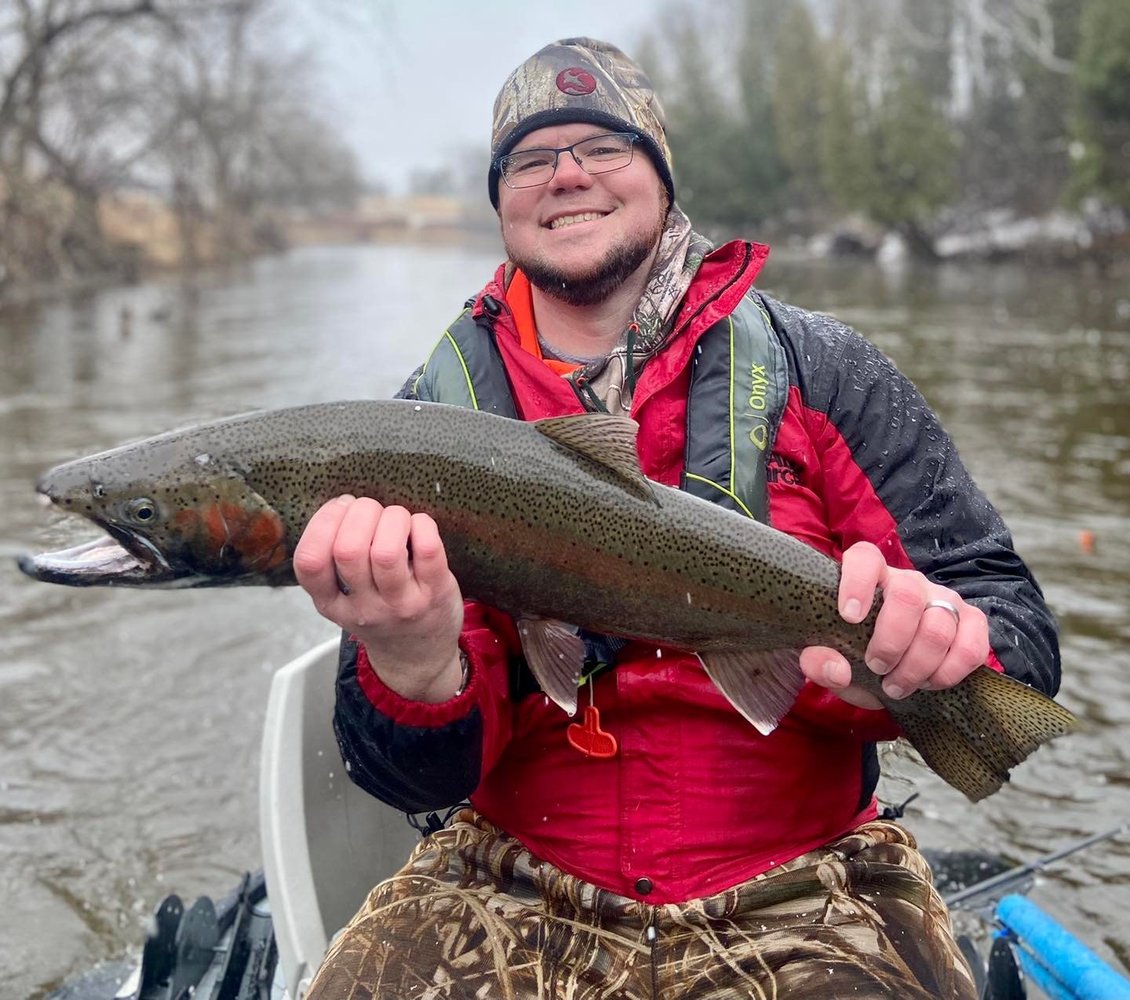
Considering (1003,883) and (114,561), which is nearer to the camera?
(114,561)

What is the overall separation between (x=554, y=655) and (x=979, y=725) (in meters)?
0.93

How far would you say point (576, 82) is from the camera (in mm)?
3137

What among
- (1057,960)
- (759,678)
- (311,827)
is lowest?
(1057,960)

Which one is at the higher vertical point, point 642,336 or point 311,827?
point 642,336

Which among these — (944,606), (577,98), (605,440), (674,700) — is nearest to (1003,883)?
(674,700)

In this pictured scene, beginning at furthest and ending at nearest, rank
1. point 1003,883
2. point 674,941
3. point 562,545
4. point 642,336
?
point 1003,883, point 642,336, point 674,941, point 562,545

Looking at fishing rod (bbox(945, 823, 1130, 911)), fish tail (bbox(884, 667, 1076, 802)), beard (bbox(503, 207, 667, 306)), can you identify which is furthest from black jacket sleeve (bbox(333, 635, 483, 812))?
fishing rod (bbox(945, 823, 1130, 911))

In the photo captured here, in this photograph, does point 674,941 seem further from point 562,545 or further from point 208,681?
point 208,681

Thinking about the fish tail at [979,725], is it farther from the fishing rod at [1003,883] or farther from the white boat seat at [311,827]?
the white boat seat at [311,827]

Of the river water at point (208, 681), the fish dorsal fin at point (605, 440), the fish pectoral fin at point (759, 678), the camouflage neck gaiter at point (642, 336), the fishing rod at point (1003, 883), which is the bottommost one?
the river water at point (208, 681)

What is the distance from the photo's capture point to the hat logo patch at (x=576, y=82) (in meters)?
3.12

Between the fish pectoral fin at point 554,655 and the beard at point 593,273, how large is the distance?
0.96 metres

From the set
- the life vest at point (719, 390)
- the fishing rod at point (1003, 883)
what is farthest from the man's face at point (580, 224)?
the fishing rod at point (1003, 883)

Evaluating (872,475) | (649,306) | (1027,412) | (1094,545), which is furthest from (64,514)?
(1027,412)
